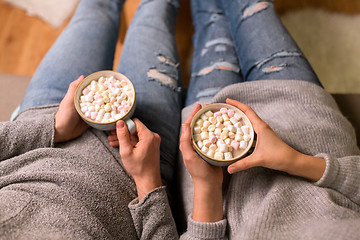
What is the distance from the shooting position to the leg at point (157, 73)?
0.76 metres

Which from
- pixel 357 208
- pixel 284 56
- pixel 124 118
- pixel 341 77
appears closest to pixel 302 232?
pixel 357 208

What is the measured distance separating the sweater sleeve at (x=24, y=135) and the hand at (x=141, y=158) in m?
0.19

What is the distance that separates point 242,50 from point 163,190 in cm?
58

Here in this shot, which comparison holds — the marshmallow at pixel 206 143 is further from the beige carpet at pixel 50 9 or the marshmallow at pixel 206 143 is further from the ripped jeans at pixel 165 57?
the beige carpet at pixel 50 9

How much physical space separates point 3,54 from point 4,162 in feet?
3.54

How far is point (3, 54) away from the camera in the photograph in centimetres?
139

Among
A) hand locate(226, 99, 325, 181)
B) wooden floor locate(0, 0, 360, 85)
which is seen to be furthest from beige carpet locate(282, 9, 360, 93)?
hand locate(226, 99, 325, 181)

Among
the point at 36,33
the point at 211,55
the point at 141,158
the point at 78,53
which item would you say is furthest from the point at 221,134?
the point at 36,33

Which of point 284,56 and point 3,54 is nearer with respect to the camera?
point 284,56

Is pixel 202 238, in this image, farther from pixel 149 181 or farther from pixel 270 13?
pixel 270 13

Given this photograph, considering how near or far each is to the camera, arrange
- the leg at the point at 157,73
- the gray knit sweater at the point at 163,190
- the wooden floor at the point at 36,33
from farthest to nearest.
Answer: the wooden floor at the point at 36,33
the leg at the point at 157,73
the gray knit sweater at the point at 163,190

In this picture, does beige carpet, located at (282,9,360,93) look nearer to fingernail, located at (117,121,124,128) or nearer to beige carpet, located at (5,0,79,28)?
fingernail, located at (117,121,124,128)

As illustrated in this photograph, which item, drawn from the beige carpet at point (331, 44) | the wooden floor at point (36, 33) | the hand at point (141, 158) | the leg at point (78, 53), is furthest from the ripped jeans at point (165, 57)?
the beige carpet at point (331, 44)

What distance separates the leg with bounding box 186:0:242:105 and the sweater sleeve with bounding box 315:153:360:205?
40cm
